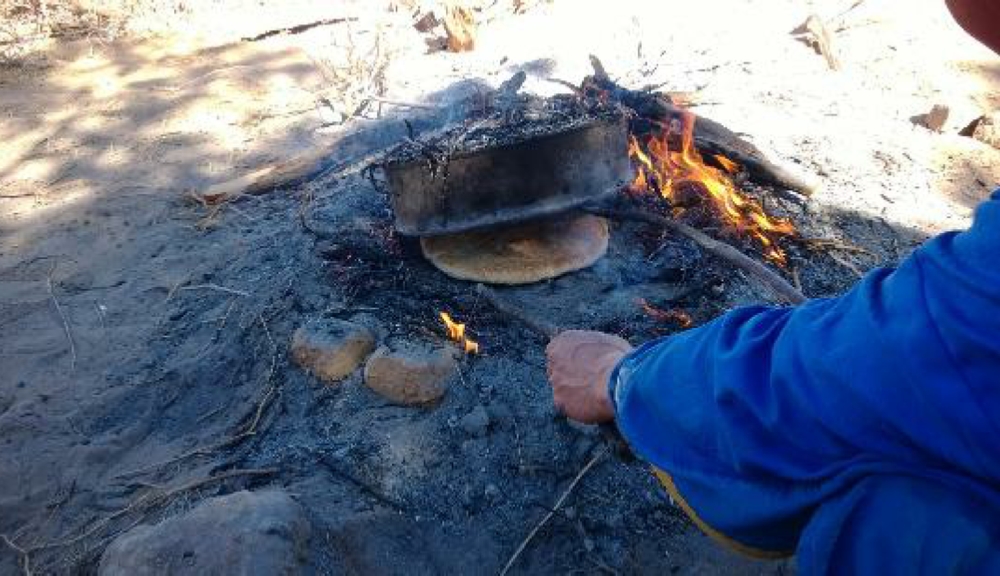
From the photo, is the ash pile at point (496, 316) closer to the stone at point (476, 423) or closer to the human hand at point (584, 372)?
the stone at point (476, 423)

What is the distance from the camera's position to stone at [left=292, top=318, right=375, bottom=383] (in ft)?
9.02

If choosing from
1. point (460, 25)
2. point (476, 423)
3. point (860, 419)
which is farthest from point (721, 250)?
point (460, 25)

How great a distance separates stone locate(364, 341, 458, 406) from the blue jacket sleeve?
4.28 feet

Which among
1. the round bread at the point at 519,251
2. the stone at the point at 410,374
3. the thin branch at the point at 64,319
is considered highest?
the round bread at the point at 519,251

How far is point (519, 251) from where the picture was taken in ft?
10.4

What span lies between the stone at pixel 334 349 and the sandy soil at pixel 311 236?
69 millimetres

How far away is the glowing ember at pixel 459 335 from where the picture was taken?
2746 millimetres

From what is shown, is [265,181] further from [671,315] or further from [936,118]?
[936,118]

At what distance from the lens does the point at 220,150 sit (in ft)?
18.5

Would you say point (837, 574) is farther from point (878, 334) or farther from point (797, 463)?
point (878, 334)

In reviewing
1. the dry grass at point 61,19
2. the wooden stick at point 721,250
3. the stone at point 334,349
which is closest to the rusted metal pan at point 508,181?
the wooden stick at point 721,250

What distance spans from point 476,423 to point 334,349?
2.00ft

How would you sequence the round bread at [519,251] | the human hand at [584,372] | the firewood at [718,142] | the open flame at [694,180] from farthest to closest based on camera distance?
the firewood at [718,142] < the open flame at [694,180] < the round bread at [519,251] < the human hand at [584,372]

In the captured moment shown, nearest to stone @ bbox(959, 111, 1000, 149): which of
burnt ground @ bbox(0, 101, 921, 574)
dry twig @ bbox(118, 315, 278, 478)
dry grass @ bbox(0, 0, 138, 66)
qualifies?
burnt ground @ bbox(0, 101, 921, 574)
